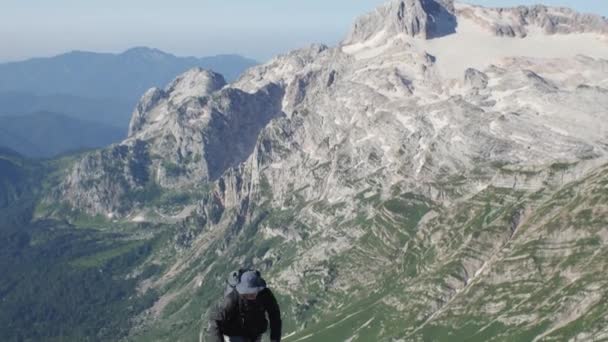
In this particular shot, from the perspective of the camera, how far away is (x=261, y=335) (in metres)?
26.4

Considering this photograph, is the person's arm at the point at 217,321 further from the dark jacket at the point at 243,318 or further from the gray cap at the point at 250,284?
the gray cap at the point at 250,284

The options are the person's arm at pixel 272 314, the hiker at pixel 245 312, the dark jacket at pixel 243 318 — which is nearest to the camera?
the hiker at pixel 245 312

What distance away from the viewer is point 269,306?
26.4 metres

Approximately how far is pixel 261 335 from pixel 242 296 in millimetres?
2054

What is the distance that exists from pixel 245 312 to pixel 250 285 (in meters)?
1.51

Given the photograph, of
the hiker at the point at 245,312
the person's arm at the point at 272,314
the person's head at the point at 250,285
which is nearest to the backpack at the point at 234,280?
the hiker at the point at 245,312

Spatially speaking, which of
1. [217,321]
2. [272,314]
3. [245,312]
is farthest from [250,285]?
[272,314]

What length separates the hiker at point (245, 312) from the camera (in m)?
25.1

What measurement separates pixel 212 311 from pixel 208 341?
1.09m

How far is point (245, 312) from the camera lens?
84.7 ft

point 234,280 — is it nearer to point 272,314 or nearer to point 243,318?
point 243,318

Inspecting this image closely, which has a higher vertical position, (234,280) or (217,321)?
(234,280)

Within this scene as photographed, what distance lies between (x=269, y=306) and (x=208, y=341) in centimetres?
266

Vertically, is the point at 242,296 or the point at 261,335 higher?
the point at 242,296
